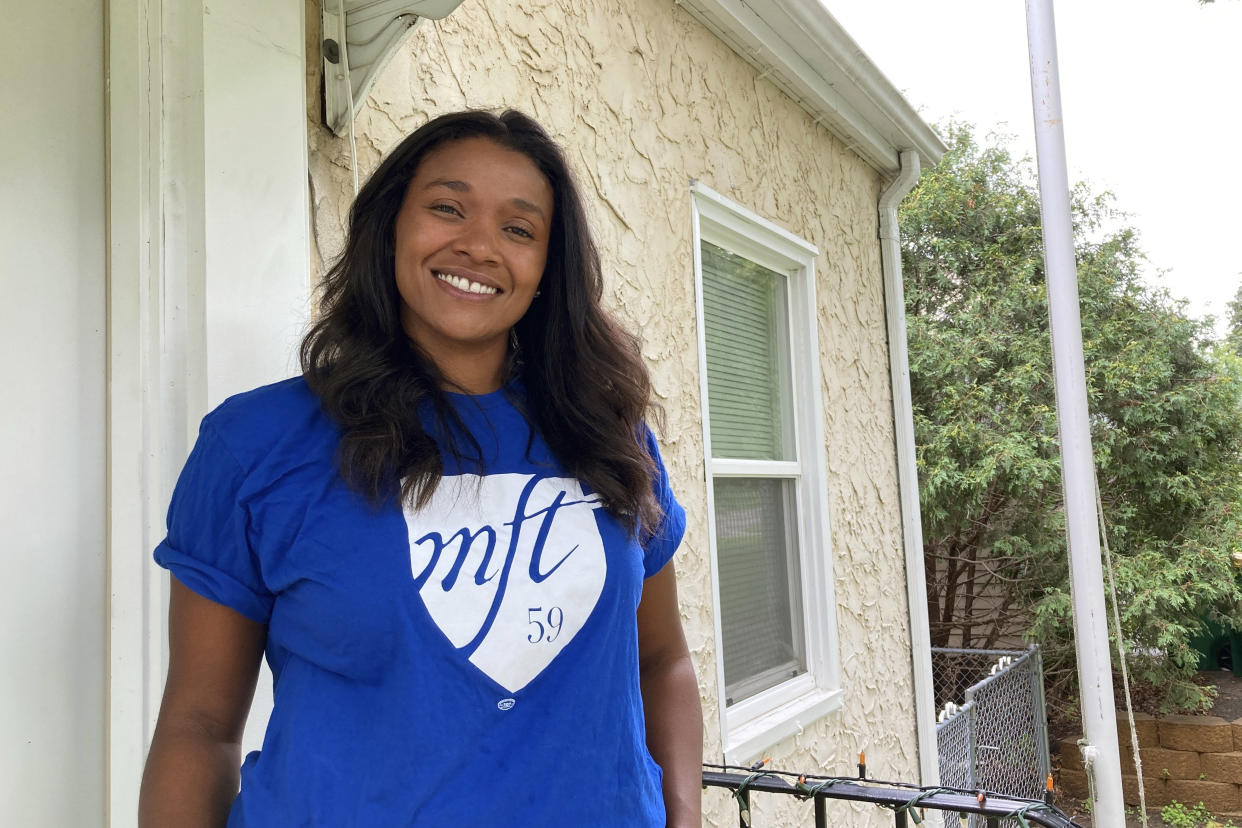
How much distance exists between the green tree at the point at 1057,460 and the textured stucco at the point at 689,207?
5.30m

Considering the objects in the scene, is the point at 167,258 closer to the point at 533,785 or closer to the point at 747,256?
the point at 533,785

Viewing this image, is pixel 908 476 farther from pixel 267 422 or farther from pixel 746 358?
pixel 267 422

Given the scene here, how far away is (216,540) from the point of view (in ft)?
3.31

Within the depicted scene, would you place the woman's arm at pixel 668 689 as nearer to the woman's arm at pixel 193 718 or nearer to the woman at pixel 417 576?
the woman at pixel 417 576

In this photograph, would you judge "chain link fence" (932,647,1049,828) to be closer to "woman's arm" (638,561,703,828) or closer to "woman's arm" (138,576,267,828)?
"woman's arm" (638,561,703,828)

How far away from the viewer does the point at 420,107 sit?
210cm

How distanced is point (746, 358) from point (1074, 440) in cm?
120

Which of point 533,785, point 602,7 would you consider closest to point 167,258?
point 533,785

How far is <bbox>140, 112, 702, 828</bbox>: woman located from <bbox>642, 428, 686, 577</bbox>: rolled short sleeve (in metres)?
0.05

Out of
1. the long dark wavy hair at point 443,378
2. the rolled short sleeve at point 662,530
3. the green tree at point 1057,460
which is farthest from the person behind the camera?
the green tree at point 1057,460

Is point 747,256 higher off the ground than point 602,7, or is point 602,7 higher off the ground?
point 602,7

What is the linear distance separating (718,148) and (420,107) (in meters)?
1.59

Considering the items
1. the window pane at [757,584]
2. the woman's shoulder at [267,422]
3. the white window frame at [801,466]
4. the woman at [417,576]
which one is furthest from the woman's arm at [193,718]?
the window pane at [757,584]

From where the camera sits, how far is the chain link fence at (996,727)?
21.4 ft
